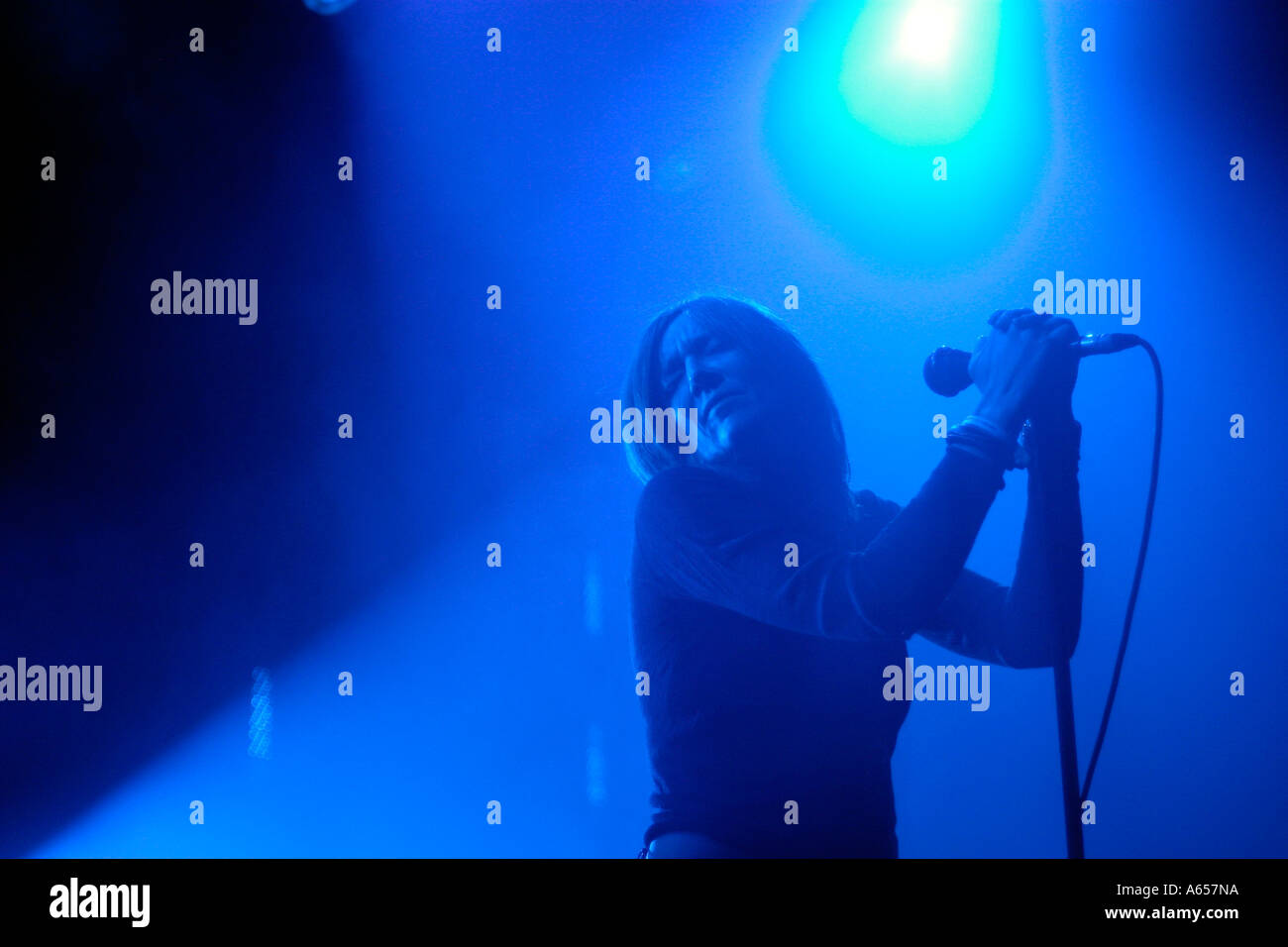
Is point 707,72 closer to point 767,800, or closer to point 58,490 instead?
point 767,800

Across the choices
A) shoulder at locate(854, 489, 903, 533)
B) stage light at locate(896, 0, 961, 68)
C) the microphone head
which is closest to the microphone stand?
shoulder at locate(854, 489, 903, 533)

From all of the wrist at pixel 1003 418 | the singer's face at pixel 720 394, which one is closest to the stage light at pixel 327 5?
the singer's face at pixel 720 394

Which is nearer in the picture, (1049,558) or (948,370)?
(1049,558)

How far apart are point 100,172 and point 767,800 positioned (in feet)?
5.72

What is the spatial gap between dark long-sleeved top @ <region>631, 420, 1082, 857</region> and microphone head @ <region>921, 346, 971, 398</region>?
0.64 feet

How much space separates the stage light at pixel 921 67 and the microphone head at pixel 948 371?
0.50m

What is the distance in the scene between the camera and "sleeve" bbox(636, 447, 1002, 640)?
54.3 inches

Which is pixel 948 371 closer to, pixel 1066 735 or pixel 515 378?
pixel 1066 735

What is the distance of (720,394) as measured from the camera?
1.60 metres

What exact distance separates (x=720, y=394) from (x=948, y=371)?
40 centimetres

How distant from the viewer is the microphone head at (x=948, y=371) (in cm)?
159

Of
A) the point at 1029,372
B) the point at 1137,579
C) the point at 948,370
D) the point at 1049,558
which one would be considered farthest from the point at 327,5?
the point at 1137,579
